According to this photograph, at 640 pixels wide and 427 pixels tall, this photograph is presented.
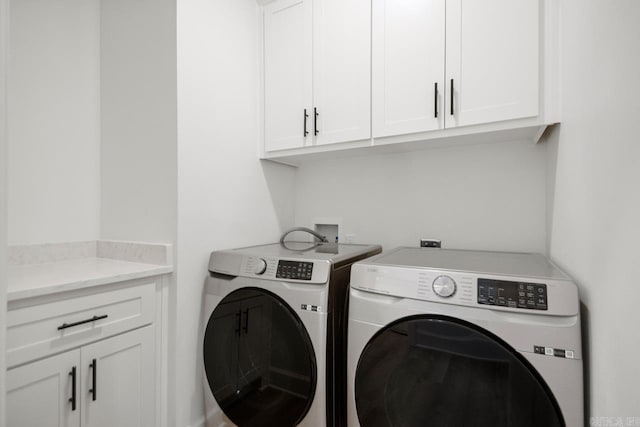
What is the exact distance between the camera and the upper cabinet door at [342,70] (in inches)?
58.8

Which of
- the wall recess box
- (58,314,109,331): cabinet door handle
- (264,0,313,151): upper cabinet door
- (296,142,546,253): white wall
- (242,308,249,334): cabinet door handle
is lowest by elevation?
(242,308,249,334): cabinet door handle

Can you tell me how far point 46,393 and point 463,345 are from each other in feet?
4.53

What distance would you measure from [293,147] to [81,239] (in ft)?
4.13

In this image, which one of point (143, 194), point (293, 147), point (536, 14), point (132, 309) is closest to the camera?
point (536, 14)

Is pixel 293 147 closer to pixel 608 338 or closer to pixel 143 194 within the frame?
pixel 143 194

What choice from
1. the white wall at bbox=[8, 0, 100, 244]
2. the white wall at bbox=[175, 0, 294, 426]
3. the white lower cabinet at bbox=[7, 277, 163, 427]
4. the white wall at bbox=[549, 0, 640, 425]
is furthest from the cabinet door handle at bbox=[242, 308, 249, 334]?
the white wall at bbox=[549, 0, 640, 425]

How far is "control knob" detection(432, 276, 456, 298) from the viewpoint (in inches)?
36.8

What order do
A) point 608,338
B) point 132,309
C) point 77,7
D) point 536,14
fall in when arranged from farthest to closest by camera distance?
point 77,7 → point 132,309 → point 536,14 → point 608,338

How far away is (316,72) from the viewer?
1.62 m

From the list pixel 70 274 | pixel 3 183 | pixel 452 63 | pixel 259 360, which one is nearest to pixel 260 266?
pixel 259 360

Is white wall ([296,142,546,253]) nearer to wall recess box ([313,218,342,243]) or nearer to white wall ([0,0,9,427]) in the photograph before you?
wall recess box ([313,218,342,243])

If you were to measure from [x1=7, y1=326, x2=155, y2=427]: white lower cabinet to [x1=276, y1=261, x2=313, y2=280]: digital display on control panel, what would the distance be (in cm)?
65

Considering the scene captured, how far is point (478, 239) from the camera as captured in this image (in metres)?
1.56

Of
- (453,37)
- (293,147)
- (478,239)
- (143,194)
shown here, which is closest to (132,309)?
(143,194)
